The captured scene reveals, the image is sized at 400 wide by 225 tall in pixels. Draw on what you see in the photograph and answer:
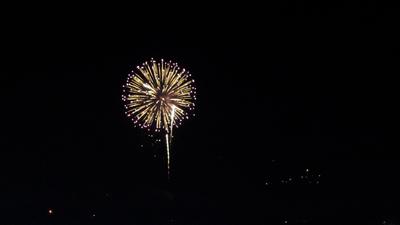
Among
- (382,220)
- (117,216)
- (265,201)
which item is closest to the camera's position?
(382,220)

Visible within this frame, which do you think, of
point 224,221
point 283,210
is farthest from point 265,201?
point 224,221

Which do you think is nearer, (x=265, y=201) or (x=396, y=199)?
(x=396, y=199)

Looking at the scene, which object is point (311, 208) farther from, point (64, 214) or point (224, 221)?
point (64, 214)

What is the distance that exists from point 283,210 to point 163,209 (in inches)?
255

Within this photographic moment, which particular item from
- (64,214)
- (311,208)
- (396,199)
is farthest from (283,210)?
(64,214)

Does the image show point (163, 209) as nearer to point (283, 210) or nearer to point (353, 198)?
point (283, 210)

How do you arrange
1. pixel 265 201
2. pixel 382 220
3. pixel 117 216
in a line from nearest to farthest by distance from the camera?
1. pixel 382 220
2. pixel 117 216
3. pixel 265 201

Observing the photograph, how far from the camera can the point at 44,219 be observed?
3009 centimetres

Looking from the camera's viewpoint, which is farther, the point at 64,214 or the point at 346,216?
the point at 64,214

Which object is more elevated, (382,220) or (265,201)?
(265,201)

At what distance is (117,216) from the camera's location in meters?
30.0

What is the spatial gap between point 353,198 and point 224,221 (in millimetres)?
7160

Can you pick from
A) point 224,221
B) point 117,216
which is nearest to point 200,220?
point 224,221

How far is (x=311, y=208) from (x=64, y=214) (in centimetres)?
1292
